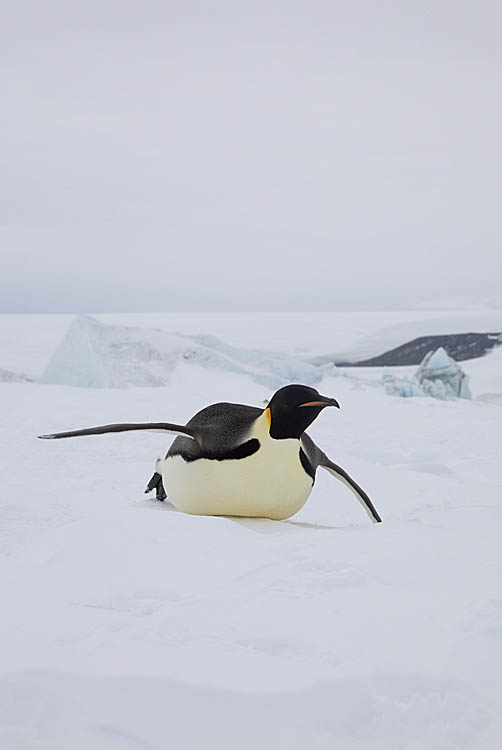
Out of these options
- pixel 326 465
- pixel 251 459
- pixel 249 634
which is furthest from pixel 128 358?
pixel 249 634

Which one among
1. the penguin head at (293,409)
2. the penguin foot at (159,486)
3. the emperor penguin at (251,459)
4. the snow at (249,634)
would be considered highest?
the penguin head at (293,409)

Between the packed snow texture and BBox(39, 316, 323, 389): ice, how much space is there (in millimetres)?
790

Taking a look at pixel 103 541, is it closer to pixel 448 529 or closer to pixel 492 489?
pixel 448 529

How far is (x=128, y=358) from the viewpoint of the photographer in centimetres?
454

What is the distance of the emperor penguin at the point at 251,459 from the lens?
1.31 m

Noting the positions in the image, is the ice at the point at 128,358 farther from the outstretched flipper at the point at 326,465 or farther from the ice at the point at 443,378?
the outstretched flipper at the point at 326,465

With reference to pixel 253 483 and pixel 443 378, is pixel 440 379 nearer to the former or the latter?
pixel 443 378

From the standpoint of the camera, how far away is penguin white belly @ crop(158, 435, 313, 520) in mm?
1312

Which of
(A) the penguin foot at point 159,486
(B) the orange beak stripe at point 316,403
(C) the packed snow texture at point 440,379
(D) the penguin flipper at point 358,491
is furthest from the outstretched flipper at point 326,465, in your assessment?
(C) the packed snow texture at point 440,379

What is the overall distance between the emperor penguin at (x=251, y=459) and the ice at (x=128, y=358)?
2.95 metres

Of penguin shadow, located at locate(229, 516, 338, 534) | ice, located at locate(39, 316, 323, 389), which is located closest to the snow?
penguin shadow, located at locate(229, 516, 338, 534)

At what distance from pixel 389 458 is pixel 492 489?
1.95ft

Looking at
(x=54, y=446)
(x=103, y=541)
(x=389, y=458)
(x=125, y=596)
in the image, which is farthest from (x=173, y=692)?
(x=389, y=458)

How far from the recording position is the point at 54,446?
226cm
